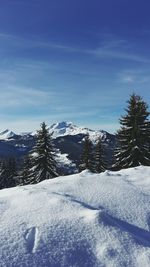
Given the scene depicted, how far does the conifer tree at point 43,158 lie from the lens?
3481 centimetres

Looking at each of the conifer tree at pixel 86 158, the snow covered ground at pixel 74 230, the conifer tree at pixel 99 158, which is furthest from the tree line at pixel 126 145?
the snow covered ground at pixel 74 230

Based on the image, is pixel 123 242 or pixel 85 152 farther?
pixel 85 152

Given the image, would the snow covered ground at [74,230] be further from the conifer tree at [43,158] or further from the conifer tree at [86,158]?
the conifer tree at [86,158]

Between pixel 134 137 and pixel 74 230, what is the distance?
2596 centimetres

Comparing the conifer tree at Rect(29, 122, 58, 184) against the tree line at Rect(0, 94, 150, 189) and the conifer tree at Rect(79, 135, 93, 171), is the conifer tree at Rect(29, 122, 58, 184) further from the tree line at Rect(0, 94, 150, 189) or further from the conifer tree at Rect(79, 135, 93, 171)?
the conifer tree at Rect(79, 135, 93, 171)

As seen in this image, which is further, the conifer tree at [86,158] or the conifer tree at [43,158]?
the conifer tree at [86,158]

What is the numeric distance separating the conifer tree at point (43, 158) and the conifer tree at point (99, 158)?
9.98 m

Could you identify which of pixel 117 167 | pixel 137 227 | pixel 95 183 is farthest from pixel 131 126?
pixel 137 227

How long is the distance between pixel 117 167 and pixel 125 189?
24135 mm

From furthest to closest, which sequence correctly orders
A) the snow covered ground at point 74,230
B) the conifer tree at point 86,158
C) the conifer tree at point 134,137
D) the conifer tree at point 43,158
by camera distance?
the conifer tree at point 86,158 → the conifer tree at point 43,158 → the conifer tree at point 134,137 → the snow covered ground at point 74,230

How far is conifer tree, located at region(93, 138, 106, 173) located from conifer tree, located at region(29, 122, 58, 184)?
9978 mm

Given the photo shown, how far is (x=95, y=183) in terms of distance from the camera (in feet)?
28.0

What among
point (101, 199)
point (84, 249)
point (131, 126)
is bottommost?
point (84, 249)

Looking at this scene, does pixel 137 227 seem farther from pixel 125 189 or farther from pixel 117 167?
pixel 117 167
